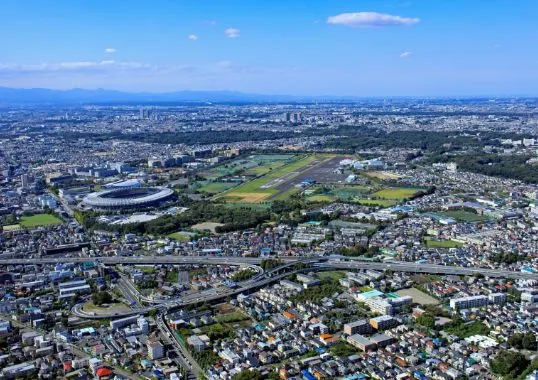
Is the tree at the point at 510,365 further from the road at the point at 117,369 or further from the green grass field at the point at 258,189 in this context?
the green grass field at the point at 258,189

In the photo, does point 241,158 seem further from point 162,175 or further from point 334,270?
point 334,270

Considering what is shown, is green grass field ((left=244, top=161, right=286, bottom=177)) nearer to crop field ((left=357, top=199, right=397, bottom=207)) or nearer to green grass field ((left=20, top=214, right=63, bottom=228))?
crop field ((left=357, top=199, right=397, bottom=207))

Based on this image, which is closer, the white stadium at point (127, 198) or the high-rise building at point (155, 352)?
the high-rise building at point (155, 352)

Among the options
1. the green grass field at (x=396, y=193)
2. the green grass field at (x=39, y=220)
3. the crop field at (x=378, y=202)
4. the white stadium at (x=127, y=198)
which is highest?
the white stadium at (x=127, y=198)

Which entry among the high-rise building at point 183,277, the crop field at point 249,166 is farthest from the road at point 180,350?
the crop field at point 249,166

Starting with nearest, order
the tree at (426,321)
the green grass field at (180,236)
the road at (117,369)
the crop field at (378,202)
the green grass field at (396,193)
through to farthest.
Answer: the road at (117,369), the tree at (426,321), the green grass field at (180,236), the crop field at (378,202), the green grass field at (396,193)

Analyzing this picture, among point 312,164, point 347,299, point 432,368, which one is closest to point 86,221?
point 347,299

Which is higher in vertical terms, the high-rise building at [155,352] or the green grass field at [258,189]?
the green grass field at [258,189]

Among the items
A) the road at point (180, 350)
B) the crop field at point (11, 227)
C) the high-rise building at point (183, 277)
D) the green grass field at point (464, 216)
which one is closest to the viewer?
the road at point (180, 350)

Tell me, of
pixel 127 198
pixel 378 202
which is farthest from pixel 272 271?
pixel 127 198
